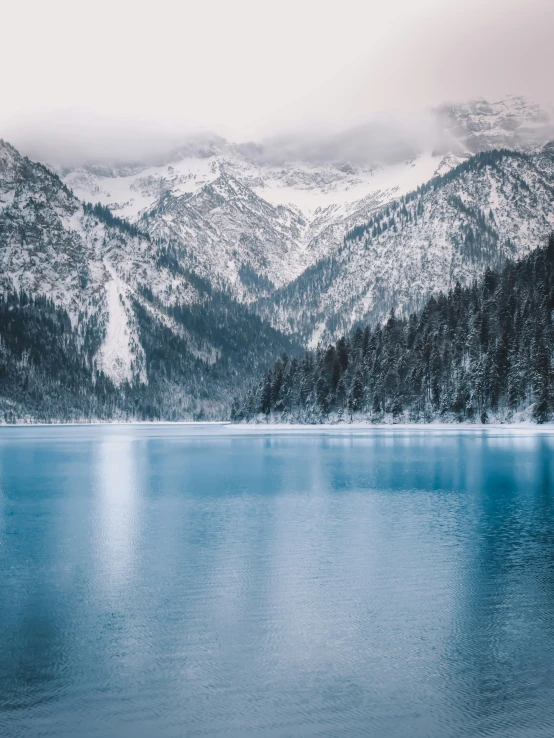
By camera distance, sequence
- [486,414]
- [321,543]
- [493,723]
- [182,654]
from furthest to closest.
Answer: [486,414] → [321,543] → [182,654] → [493,723]

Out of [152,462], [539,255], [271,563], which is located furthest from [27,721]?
[539,255]

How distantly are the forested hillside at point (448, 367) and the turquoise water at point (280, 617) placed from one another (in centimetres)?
9168

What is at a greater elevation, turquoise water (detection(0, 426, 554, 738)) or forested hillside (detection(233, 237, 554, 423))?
forested hillside (detection(233, 237, 554, 423))

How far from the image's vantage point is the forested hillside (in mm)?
130250

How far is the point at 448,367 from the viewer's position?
148 metres

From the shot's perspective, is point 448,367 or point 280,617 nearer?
point 280,617

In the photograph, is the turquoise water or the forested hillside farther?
the forested hillside

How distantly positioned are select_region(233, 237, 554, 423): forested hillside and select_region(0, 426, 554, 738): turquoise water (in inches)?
3609

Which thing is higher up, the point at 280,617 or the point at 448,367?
the point at 448,367

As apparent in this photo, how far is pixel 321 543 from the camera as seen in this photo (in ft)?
98.9

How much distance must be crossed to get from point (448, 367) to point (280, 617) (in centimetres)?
13364

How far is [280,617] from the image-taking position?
64.7 feet

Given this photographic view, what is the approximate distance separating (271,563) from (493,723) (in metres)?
14.0

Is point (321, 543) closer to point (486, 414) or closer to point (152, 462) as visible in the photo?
point (152, 462)
